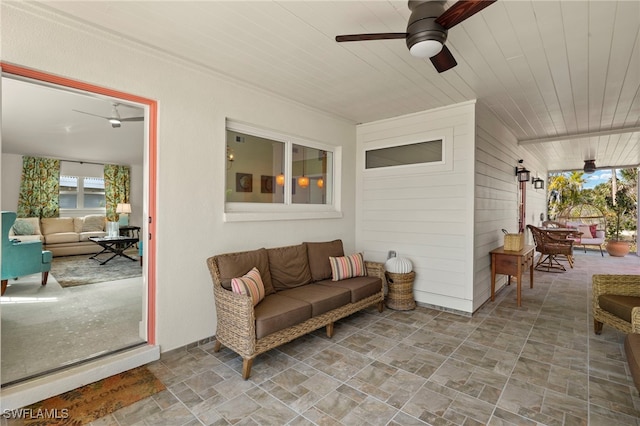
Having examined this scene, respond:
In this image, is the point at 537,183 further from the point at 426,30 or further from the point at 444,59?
the point at 426,30

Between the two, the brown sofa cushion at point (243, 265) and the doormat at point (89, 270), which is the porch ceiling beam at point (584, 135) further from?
the doormat at point (89, 270)

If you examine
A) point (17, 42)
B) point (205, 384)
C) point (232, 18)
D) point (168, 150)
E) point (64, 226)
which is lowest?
point (205, 384)

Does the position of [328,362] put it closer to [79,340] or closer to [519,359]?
[519,359]

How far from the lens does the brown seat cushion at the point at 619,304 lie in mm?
2785

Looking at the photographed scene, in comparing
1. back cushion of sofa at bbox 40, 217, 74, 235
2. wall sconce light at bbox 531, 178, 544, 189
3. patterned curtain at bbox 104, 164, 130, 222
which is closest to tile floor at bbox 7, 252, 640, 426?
wall sconce light at bbox 531, 178, 544, 189

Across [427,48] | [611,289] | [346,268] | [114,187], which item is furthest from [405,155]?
[114,187]

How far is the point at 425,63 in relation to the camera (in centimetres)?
285

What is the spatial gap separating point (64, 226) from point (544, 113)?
10.6 meters

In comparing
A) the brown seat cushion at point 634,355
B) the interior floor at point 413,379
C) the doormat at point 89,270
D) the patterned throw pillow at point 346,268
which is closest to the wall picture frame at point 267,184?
the patterned throw pillow at point 346,268

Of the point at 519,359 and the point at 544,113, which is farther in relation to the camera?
the point at 544,113

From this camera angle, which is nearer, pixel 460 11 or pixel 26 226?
pixel 460 11

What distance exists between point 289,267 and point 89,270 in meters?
4.86

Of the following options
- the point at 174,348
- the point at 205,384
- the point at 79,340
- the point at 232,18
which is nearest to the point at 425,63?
the point at 232,18

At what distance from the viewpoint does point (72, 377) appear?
222cm
